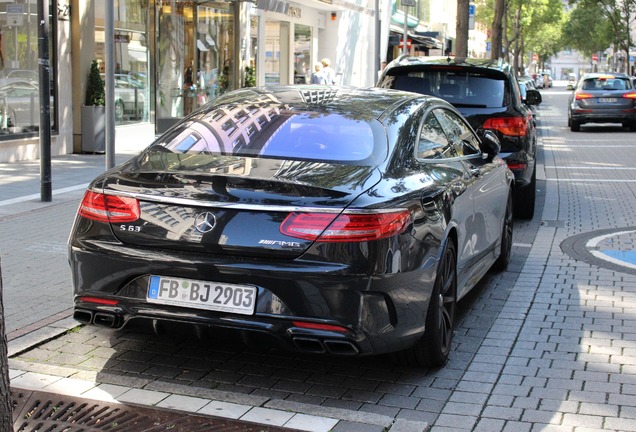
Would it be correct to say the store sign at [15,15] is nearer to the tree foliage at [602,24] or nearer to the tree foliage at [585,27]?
the tree foliage at [602,24]

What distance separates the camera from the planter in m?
16.7

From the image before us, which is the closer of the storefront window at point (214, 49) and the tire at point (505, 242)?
the tire at point (505, 242)

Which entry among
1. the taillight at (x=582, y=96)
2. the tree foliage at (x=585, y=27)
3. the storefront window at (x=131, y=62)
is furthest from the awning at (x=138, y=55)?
the tree foliage at (x=585, y=27)

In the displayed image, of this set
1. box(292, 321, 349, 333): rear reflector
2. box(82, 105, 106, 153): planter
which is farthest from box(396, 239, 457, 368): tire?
box(82, 105, 106, 153): planter

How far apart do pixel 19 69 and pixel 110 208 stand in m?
11.6

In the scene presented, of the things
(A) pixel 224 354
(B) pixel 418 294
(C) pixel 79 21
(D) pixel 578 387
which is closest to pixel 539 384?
(D) pixel 578 387

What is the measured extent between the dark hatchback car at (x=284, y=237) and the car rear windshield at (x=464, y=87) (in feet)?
15.6

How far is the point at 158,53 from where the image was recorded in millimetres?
20938

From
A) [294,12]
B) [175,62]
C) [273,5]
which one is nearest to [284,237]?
[175,62]

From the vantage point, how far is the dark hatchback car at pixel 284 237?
4.55 metres

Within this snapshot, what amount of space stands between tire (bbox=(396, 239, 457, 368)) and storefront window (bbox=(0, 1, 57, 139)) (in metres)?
11.1

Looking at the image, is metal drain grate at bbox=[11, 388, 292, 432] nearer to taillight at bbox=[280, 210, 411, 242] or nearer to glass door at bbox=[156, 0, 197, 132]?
taillight at bbox=[280, 210, 411, 242]

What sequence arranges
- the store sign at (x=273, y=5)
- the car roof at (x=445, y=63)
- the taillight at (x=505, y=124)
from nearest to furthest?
the taillight at (x=505, y=124)
the car roof at (x=445, y=63)
the store sign at (x=273, y=5)

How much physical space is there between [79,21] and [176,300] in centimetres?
1314
